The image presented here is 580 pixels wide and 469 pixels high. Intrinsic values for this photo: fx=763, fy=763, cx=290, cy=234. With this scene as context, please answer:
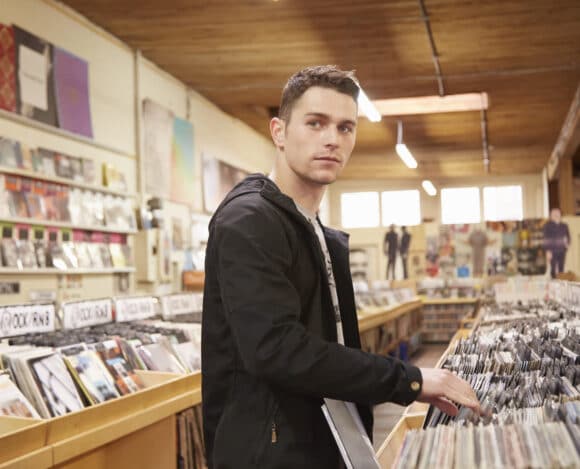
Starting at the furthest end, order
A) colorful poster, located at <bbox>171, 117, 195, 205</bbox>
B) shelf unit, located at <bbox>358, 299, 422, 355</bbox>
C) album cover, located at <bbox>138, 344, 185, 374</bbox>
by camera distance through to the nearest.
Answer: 1. colorful poster, located at <bbox>171, 117, 195, 205</bbox>
2. shelf unit, located at <bbox>358, 299, 422, 355</bbox>
3. album cover, located at <bbox>138, 344, 185, 374</bbox>

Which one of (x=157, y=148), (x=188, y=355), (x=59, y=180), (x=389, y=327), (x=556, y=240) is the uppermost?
(x=157, y=148)

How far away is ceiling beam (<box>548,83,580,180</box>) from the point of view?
12523 millimetres

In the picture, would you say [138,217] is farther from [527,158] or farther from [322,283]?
[527,158]

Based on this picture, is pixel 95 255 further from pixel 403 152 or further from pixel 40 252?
pixel 403 152

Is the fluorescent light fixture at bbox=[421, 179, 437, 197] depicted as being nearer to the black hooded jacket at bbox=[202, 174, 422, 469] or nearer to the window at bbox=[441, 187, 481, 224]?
the window at bbox=[441, 187, 481, 224]

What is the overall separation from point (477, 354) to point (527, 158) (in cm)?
1765

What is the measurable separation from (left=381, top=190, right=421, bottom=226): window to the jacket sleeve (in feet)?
70.3

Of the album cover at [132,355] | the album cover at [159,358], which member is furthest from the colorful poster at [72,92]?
the album cover at [132,355]

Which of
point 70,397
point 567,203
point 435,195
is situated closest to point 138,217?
point 70,397

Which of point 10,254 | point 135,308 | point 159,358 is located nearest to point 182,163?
point 10,254

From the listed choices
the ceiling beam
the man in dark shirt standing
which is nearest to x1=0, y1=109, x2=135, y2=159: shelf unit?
the ceiling beam

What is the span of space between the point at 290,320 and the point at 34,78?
6.70 meters

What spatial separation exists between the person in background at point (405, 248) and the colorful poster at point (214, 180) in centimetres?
554

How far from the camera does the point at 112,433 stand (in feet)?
10.3
